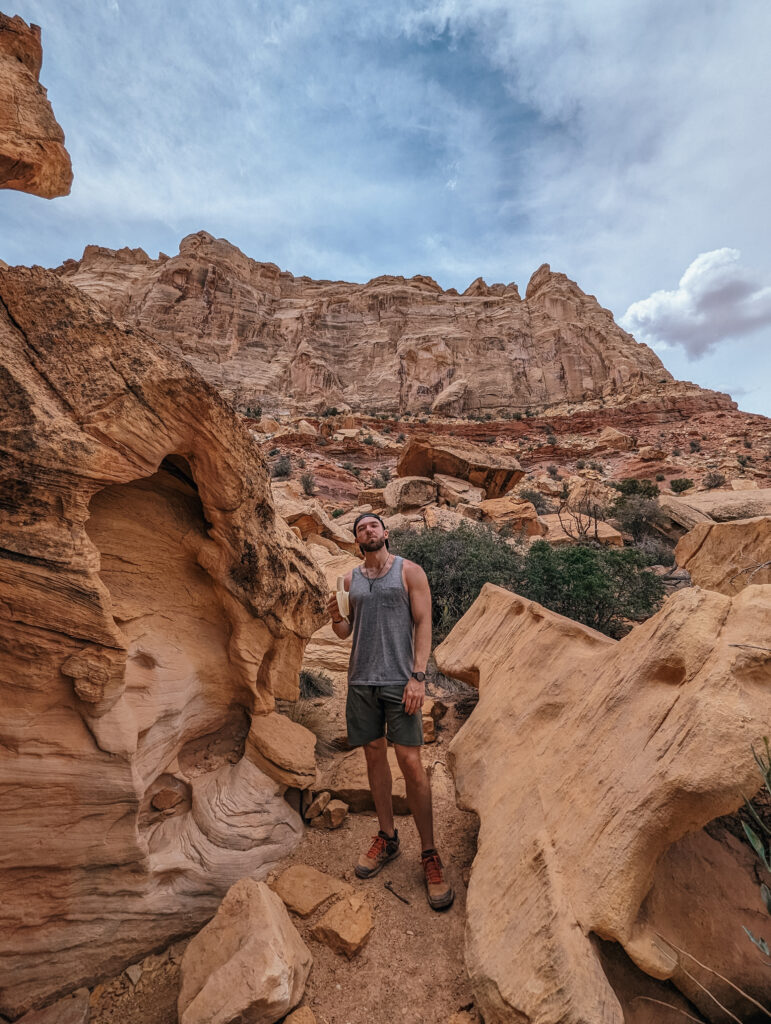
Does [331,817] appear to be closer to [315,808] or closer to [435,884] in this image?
[315,808]

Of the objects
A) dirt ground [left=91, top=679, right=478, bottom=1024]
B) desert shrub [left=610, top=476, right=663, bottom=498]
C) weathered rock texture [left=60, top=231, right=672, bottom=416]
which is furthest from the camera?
weathered rock texture [left=60, top=231, right=672, bottom=416]

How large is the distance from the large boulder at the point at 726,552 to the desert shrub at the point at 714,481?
13.4m

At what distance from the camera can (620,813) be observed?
68.2 inches

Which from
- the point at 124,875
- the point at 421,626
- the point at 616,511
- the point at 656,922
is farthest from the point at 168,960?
the point at 616,511

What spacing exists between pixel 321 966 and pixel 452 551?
208 inches

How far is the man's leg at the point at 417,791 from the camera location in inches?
100

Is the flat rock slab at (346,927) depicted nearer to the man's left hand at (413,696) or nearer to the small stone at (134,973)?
the small stone at (134,973)

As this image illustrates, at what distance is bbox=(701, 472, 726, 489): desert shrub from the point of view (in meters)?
16.6

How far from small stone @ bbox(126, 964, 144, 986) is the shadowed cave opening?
23.8 inches

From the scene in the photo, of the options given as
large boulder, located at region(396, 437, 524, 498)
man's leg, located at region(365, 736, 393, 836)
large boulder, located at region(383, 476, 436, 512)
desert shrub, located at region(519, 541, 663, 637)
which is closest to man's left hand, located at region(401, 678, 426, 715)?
man's leg, located at region(365, 736, 393, 836)

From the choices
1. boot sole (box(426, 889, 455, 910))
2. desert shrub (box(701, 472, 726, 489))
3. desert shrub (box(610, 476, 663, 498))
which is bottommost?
boot sole (box(426, 889, 455, 910))

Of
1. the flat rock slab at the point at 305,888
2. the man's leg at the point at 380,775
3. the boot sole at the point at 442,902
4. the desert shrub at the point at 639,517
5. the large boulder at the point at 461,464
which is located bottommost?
the flat rock slab at the point at 305,888

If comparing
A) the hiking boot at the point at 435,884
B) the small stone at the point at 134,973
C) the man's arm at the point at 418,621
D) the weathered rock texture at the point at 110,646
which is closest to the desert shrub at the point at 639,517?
the man's arm at the point at 418,621

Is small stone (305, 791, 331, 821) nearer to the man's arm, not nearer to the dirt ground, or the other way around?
the dirt ground
